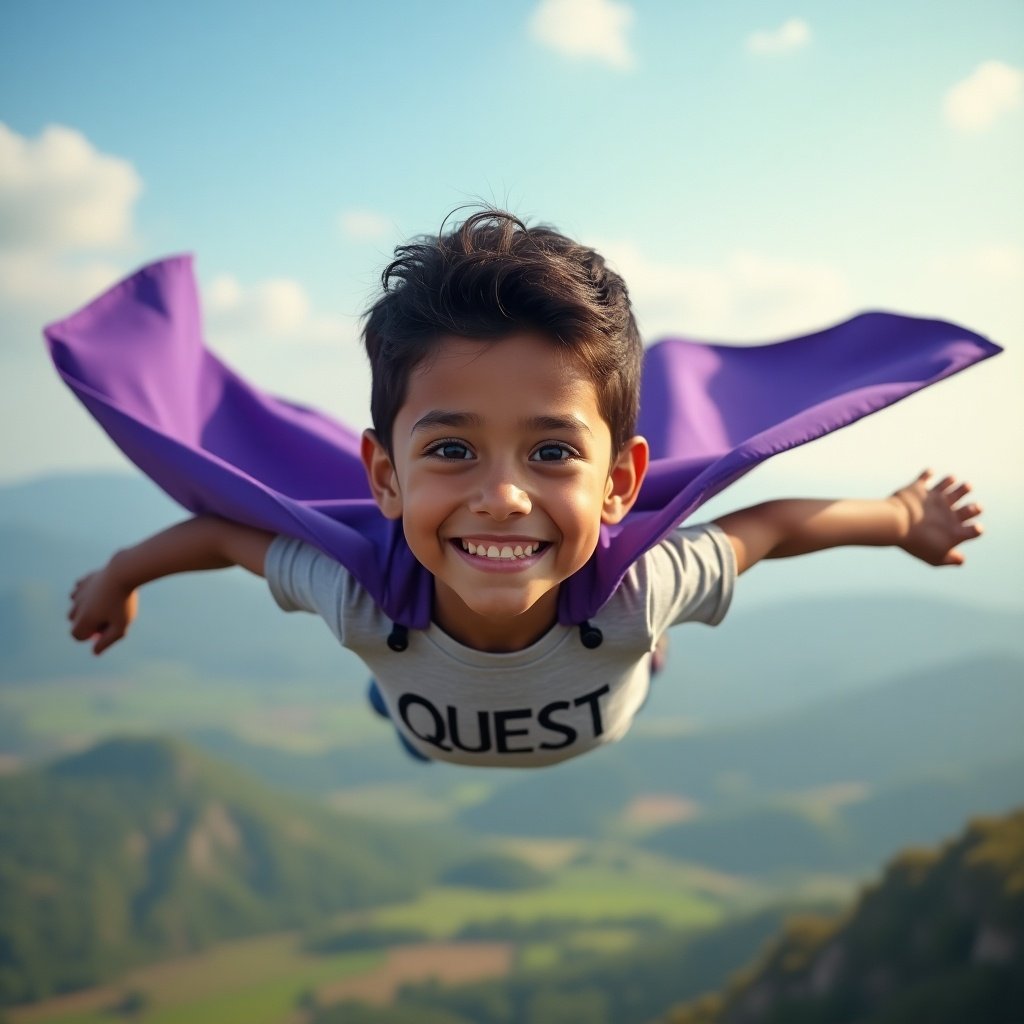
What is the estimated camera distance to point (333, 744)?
132 meters

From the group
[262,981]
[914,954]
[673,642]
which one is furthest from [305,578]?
[673,642]

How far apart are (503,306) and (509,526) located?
40cm

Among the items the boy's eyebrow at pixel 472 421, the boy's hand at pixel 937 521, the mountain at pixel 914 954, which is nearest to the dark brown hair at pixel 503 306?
the boy's eyebrow at pixel 472 421

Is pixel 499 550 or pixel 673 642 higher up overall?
pixel 673 642

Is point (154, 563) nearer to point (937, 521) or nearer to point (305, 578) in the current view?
point (305, 578)

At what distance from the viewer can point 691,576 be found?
251cm

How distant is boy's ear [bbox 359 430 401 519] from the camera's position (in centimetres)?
229

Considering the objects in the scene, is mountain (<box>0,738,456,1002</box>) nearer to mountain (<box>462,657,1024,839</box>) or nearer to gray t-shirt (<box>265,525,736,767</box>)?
mountain (<box>462,657,1024,839</box>)

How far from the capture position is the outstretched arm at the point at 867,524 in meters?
2.64

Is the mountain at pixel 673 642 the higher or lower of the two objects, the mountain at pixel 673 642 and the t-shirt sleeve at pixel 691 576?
the higher

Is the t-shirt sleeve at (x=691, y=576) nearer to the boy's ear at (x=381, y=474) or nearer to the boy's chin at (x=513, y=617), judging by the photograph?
the boy's chin at (x=513, y=617)

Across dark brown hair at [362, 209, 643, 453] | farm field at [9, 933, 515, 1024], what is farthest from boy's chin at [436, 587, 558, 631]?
farm field at [9, 933, 515, 1024]

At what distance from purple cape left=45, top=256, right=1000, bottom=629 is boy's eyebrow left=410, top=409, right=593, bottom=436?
41 centimetres

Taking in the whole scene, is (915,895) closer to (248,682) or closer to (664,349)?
(664,349)
